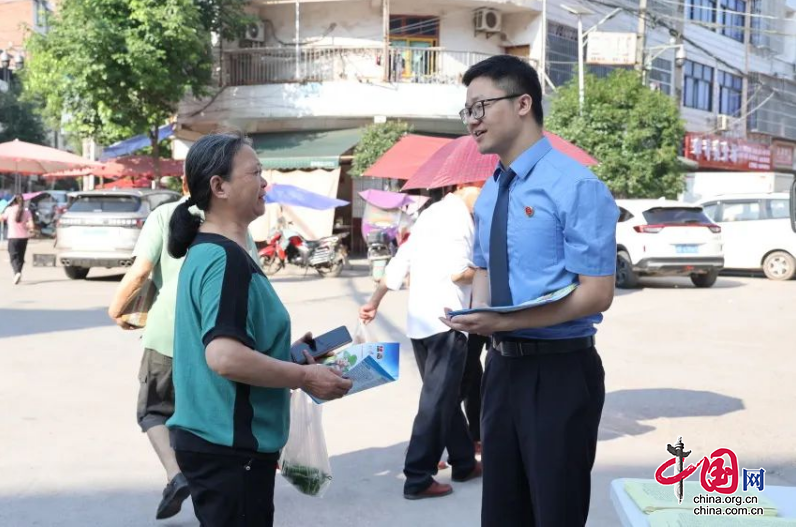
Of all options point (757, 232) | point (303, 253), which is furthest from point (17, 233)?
point (757, 232)

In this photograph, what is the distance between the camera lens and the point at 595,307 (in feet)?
8.98

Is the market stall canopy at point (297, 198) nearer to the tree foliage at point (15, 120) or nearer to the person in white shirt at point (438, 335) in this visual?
the person in white shirt at point (438, 335)

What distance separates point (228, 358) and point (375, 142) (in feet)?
65.3

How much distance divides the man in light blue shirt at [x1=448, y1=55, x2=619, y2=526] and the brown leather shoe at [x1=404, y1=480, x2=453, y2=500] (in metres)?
2.01

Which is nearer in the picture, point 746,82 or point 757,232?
point 757,232

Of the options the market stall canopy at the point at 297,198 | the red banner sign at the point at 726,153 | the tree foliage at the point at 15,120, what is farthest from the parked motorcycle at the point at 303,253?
the tree foliage at the point at 15,120

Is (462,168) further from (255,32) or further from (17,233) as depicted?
(255,32)

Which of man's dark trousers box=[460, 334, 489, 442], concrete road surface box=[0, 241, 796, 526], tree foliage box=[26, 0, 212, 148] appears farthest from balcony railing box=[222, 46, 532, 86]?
man's dark trousers box=[460, 334, 489, 442]

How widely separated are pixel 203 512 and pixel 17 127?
1786 inches

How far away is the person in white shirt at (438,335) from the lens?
4945mm

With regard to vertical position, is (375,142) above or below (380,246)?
above

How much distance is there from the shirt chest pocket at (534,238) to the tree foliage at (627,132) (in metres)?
20.3

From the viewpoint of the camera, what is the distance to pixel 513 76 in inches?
116

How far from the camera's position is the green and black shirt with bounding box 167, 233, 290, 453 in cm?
253
